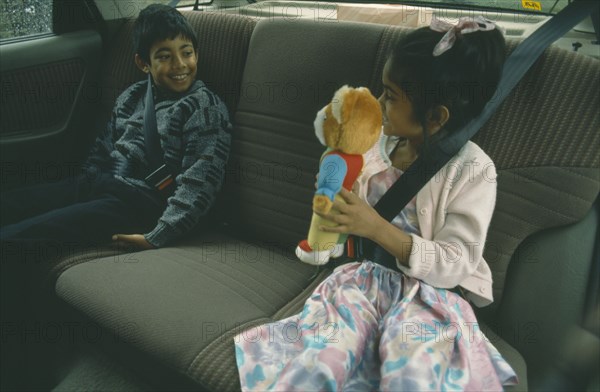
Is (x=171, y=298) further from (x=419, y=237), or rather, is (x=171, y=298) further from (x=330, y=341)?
(x=419, y=237)

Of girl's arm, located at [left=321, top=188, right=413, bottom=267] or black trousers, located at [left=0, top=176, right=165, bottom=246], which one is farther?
black trousers, located at [left=0, top=176, right=165, bottom=246]

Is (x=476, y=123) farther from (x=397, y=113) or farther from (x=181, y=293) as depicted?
(x=181, y=293)

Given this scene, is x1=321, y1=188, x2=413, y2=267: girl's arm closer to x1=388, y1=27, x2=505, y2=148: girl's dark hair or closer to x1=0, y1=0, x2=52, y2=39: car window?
x1=388, y1=27, x2=505, y2=148: girl's dark hair

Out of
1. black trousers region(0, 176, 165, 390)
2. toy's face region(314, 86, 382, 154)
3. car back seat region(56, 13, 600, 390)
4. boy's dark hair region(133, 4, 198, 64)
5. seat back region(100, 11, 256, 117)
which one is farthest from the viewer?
seat back region(100, 11, 256, 117)

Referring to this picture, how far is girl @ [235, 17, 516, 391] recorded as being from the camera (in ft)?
3.14

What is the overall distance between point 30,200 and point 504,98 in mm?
1499

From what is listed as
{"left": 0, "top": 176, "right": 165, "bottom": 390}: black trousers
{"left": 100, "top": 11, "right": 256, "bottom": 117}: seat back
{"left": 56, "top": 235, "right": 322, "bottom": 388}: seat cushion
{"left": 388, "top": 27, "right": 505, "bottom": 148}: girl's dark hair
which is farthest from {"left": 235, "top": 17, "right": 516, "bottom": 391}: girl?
{"left": 100, "top": 11, "right": 256, "bottom": 117}: seat back

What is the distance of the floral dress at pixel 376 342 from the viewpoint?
3.06ft

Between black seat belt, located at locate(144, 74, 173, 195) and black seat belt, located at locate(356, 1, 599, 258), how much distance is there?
2.39ft

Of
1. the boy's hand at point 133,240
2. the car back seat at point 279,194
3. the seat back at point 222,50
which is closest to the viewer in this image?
the car back seat at point 279,194

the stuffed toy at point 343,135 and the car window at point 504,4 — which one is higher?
the car window at point 504,4

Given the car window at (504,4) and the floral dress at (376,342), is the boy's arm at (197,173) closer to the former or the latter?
the floral dress at (376,342)

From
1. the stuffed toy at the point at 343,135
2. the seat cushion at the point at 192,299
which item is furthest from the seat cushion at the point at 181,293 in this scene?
the stuffed toy at the point at 343,135

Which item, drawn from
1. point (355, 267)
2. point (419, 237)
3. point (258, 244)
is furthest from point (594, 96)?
point (258, 244)
